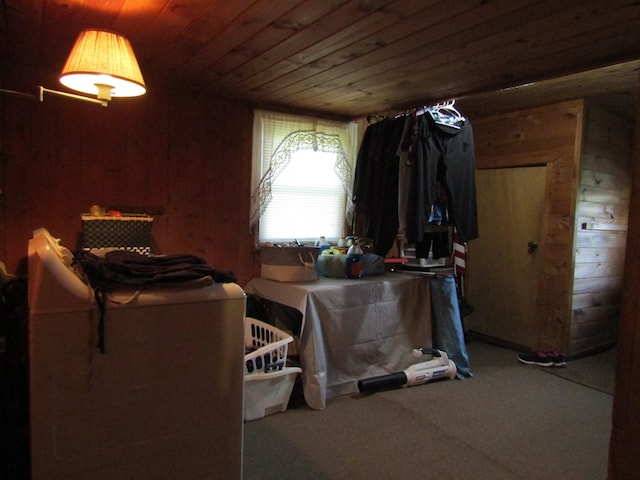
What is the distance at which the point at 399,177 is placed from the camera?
3084mm

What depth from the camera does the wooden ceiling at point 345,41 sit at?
5.65ft

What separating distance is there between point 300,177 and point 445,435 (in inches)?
82.8

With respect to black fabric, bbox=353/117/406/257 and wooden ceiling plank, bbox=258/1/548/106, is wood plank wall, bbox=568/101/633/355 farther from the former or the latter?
wooden ceiling plank, bbox=258/1/548/106

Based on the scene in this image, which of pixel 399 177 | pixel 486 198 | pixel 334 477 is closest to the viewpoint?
pixel 334 477

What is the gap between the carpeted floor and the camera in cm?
208

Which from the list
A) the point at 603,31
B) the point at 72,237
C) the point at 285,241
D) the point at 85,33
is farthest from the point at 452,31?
the point at 72,237

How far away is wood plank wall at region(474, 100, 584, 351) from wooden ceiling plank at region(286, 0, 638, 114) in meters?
1.35

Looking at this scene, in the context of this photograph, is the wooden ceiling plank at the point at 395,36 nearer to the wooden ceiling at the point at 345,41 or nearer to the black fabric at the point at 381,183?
the wooden ceiling at the point at 345,41

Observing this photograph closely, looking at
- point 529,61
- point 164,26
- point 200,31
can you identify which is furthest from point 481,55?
point 164,26

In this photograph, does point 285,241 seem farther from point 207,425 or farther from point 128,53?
point 207,425

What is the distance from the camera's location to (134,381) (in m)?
1.27

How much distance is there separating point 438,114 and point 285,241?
149 centimetres

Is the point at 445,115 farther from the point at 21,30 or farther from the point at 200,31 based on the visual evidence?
the point at 21,30

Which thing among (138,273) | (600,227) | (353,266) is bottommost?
(353,266)
